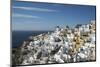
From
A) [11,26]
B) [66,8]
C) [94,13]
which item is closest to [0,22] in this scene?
[11,26]

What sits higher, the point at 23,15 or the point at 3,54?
the point at 23,15

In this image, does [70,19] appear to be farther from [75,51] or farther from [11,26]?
[11,26]

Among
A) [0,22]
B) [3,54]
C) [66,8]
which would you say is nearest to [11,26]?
[0,22]

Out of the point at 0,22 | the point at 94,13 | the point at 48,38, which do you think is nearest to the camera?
the point at 0,22

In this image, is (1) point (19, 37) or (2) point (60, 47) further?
(2) point (60, 47)

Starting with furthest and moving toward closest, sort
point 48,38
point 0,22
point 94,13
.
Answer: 1. point 94,13
2. point 48,38
3. point 0,22

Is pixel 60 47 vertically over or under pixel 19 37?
under

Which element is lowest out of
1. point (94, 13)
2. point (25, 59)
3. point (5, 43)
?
point (25, 59)

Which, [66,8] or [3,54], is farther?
[66,8]
